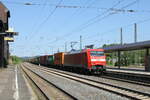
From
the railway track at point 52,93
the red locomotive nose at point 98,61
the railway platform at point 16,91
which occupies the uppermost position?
the red locomotive nose at point 98,61

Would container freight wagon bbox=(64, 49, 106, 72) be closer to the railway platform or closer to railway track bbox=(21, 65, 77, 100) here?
the railway platform

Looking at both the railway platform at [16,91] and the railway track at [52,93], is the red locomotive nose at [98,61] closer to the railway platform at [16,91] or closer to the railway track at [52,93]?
the railway platform at [16,91]

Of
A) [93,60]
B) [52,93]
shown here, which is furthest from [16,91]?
[93,60]

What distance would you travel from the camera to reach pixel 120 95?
1329 centimetres

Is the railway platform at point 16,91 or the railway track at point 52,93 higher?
the railway platform at point 16,91

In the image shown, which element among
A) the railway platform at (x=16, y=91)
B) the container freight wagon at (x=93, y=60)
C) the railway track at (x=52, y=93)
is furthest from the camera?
the container freight wagon at (x=93, y=60)

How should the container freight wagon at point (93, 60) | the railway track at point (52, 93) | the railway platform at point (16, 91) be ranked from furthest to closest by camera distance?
the container freight wagon at point (93, 60) < the railway track at point (52, 93) < the railway platform at point (16, 91)

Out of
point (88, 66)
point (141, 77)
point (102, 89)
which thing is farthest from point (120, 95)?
point (88, 66)

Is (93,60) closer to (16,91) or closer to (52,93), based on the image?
(52,93)

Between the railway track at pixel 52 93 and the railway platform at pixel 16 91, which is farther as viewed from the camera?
the railway track at pixel 52 93

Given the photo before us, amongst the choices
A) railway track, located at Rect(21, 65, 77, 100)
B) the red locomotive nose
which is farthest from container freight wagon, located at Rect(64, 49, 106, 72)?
railway track, located at Rect(21, 65, 77, 100)

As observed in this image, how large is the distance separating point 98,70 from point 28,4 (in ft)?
38.5

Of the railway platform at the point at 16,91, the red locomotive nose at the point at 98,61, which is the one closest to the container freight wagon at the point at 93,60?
the red locomotive nose at the point at 98,61

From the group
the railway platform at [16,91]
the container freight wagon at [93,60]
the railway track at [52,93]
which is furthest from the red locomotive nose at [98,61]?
the railway track at [52,93]
